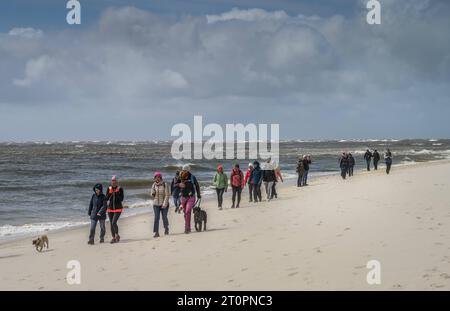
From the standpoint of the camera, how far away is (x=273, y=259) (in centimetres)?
866

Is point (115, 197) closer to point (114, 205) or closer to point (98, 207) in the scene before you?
point (114, 205)

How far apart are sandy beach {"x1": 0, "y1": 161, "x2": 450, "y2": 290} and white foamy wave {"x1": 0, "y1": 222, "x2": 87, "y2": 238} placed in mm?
1244

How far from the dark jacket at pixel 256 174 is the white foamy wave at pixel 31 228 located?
653 centimetres

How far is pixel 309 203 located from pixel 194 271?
9.16m

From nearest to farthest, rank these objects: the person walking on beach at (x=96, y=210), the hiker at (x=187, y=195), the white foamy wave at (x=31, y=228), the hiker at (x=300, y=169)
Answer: the person walking on beach at (x=96, y=210) → the hiker at (x=187, y=195) → the white foamy wave at (x=31, y=228) → the hiker at (x=300, y=169)

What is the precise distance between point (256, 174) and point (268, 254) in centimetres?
983

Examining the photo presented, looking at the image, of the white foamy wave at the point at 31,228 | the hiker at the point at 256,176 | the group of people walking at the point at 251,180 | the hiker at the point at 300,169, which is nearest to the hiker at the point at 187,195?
the group of people walking at the point at 251,180

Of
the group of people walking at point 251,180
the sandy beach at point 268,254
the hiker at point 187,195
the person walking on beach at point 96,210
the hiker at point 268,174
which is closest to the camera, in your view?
the sandy beach at point 268,254

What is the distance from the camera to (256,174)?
1884 centimetres

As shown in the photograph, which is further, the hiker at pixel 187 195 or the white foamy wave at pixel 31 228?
the white foamy wave at pixel 31 228

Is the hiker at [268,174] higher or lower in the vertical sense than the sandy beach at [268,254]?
higher

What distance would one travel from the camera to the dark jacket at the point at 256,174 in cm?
1867

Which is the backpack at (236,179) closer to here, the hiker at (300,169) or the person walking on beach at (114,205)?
the person walking on beach at (114,205)
